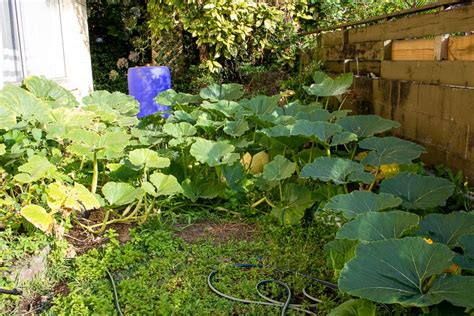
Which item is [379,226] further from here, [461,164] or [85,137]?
[85,137]

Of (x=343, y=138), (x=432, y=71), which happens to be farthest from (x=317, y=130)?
(x=432, y=71)

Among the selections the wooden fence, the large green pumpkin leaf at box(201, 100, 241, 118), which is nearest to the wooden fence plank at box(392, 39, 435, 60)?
the wooden fence

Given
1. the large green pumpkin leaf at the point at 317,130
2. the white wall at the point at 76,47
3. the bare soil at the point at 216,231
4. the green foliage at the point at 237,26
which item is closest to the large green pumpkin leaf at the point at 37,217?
the bare soil at the point at 216,231

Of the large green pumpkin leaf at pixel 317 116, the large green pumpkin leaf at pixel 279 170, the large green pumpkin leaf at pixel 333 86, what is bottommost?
the large green pumpkin leaf at pixel 279 170

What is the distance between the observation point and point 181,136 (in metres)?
3.26

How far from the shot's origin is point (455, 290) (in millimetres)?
1279

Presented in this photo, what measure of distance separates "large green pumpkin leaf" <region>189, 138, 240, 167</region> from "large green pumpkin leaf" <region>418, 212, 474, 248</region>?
1.38m

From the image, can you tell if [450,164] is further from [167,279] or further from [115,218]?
[115,218]

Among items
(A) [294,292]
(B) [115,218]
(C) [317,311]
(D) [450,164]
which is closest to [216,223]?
(B) [115,218]

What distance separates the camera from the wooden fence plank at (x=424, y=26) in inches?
105

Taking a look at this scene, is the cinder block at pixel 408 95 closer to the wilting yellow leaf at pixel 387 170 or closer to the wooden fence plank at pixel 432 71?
the wooden fence plank at pixel 432 71

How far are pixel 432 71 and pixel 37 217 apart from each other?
2.50 metres

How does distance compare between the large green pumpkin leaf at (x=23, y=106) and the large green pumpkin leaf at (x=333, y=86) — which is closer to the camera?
the large green pumpkin leaf at (x=23, y=106)

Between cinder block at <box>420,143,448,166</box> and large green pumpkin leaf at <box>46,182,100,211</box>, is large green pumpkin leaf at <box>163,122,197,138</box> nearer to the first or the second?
large green pumpkin leaf at <box>46,182,100,211</box>
